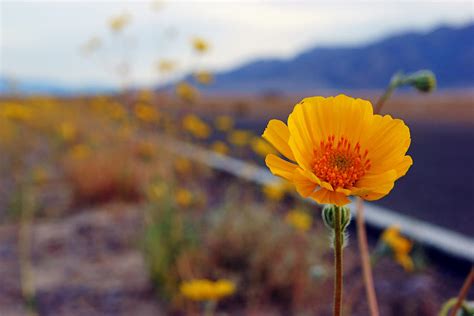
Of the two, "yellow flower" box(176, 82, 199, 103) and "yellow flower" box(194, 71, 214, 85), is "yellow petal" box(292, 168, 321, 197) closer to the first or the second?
"yellow flower" box(176, 82, 199, 103)

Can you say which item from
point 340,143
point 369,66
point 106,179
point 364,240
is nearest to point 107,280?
point 106,179

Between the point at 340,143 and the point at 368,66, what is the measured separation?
12558 centimetres

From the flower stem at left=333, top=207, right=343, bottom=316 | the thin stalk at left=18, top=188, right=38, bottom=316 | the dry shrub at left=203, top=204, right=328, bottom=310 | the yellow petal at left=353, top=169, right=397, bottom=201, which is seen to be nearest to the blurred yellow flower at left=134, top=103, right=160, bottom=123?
the thin stalk at left=18, top=188, right=38, bottom=316

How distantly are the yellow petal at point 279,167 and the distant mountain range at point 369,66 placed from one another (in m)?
105

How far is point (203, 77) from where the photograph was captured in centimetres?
454

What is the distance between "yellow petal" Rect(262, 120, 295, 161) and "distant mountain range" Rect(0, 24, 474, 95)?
104787mm

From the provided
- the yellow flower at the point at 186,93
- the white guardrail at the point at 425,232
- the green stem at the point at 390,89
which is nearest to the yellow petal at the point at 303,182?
the green stem at the point at 390,89

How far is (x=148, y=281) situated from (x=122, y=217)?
162 centimetres

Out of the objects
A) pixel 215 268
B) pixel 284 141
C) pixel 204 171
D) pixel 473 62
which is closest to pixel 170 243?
A: pixel 215 268

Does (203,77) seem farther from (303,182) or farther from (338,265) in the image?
(338,265)

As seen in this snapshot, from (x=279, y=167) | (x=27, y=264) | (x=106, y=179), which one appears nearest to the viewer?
(x=279, y=167)

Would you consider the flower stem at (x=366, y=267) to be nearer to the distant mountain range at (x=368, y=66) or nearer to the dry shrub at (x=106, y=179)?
the dry shrub at (x=106, y=179)

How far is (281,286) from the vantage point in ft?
11.1

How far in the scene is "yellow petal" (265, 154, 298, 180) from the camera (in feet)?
3.06
